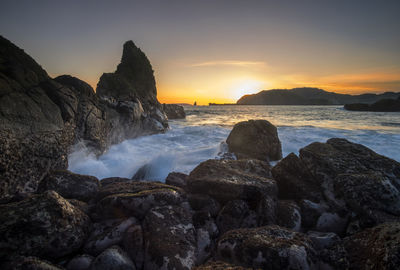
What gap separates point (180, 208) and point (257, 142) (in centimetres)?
540

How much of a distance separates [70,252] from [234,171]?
3.19 m

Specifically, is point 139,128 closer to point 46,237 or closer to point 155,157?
point 155,157

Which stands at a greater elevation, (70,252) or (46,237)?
(46,237)

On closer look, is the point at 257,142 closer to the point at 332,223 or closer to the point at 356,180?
the point at 356,180

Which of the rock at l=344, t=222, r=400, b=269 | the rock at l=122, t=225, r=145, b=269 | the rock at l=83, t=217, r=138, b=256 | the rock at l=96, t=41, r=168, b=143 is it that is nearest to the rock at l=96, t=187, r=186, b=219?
the rock at l=83, t=217, r=138, b=256

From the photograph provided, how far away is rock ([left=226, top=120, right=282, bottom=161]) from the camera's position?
765 cm

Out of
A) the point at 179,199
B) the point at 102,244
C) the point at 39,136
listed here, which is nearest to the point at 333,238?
the point at 179,199

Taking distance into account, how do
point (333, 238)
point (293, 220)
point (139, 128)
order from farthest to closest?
point (139, 128) → point (293, 220) → point (333, 238)

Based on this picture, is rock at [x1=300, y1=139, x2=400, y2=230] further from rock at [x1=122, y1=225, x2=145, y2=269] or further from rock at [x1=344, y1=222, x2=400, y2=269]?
rock at [x1=122, y1=225, x2=145, y2=269]

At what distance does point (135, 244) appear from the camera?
2.54m

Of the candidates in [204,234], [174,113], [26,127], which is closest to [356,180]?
[204,234]

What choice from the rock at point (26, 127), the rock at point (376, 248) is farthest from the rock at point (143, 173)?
the rock at point (376, 248)

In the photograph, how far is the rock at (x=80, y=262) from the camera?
2270 mm

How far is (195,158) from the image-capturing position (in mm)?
8133
